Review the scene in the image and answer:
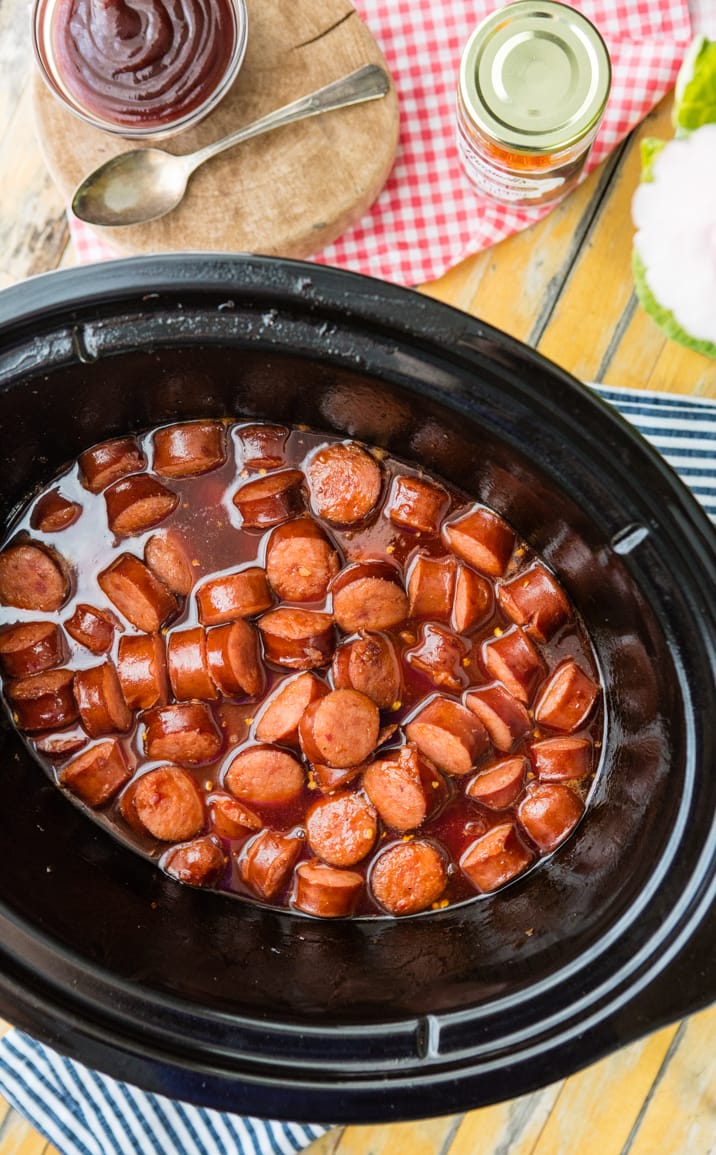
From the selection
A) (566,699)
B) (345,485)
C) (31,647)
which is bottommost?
(31,647)

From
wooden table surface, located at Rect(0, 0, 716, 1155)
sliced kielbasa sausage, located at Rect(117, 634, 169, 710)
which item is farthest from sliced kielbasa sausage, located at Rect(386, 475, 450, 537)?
sliced kielbasa sausage, located at Rect(117, 634, 169, 710)

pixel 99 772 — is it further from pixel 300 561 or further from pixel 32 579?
pixel 300 561

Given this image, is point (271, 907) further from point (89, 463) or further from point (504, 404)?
point (504, 404)

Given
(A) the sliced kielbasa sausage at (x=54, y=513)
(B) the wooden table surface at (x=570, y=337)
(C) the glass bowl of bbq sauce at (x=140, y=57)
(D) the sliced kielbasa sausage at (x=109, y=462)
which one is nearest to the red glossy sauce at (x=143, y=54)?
(C) the glass bowl of bbq sauce at (x=140, y=57)

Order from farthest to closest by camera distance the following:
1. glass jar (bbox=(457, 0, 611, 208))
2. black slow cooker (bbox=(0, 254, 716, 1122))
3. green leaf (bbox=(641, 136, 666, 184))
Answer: glass jar (bbox=(457, 0, 611, 208))
green leaf (bbox=(641, 136, 666, 184))
black slow cooker (bbox=(0, 254, 716, 1122))

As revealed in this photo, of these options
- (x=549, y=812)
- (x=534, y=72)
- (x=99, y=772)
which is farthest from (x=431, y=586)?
(x=534, y=72)

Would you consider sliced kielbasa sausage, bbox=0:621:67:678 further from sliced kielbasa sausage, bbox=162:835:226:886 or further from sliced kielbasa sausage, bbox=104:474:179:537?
sliced kielbasa sausage, bbox=162:835:226:886

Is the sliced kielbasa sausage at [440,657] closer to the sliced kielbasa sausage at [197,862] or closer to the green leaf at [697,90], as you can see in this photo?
the sliced kielbasa sausage at [197,862]

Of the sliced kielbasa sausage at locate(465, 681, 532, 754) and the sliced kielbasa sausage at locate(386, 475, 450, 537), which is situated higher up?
the sliced kielbasa sausage at locate(386, 475, 450, 537)
